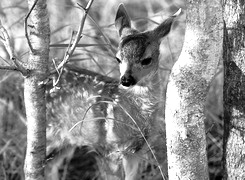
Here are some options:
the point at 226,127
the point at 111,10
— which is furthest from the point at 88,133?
the point at 111,10

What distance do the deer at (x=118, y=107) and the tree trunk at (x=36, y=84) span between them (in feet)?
2.35

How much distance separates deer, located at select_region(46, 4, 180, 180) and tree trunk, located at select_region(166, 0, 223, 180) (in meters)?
1.08

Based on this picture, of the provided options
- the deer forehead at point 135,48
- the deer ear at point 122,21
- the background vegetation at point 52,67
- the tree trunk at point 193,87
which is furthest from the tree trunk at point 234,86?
the deer ear at point 122,21

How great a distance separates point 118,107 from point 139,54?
1.73ft

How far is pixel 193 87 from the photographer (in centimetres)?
242

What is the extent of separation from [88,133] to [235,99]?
1843mm

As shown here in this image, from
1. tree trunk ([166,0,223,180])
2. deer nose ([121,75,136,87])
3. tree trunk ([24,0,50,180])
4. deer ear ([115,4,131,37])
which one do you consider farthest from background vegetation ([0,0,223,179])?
tree trunk ([166,0,223,180])

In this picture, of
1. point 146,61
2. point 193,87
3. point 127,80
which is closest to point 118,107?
point 146,61

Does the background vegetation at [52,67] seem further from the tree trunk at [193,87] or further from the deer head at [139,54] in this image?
the tree trunk at [193,87]

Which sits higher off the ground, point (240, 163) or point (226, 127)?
point (226, 127)

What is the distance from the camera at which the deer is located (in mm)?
3750

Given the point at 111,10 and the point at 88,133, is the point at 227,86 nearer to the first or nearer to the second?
the point at 88,133

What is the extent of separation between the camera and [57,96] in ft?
14.1

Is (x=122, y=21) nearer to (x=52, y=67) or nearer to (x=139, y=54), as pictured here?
(x=139, y=54)
